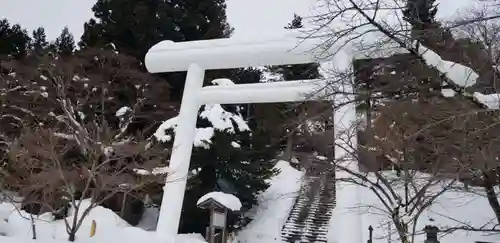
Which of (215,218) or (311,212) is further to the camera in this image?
(311,212)

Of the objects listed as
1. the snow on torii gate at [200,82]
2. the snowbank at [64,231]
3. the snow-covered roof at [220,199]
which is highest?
the snow on torii gate at [200,82]

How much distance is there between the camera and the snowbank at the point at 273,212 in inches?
520

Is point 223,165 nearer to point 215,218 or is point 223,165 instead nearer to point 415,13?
point 215,218

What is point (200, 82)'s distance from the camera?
29.7 ft

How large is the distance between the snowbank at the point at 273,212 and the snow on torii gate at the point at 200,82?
5.18 meters

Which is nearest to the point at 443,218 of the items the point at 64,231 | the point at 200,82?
the point at 200,82

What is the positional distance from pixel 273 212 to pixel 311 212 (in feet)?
4.73

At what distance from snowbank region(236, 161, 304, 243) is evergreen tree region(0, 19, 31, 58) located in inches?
421

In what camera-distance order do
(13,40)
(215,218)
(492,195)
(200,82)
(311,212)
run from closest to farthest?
(492,195) < (200,82) < (215,218) < (311,212) < (13,40)

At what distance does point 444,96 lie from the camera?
3.87 meters

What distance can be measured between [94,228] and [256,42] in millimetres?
5316

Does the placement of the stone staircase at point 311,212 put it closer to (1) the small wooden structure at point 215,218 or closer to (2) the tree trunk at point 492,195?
(1) the small wooden structure at point 215,218

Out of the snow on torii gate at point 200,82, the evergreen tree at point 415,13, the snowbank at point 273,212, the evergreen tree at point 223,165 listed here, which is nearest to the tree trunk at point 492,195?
the snow on torii gate at point 200,82

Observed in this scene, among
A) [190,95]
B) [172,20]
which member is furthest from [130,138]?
[172,20]
